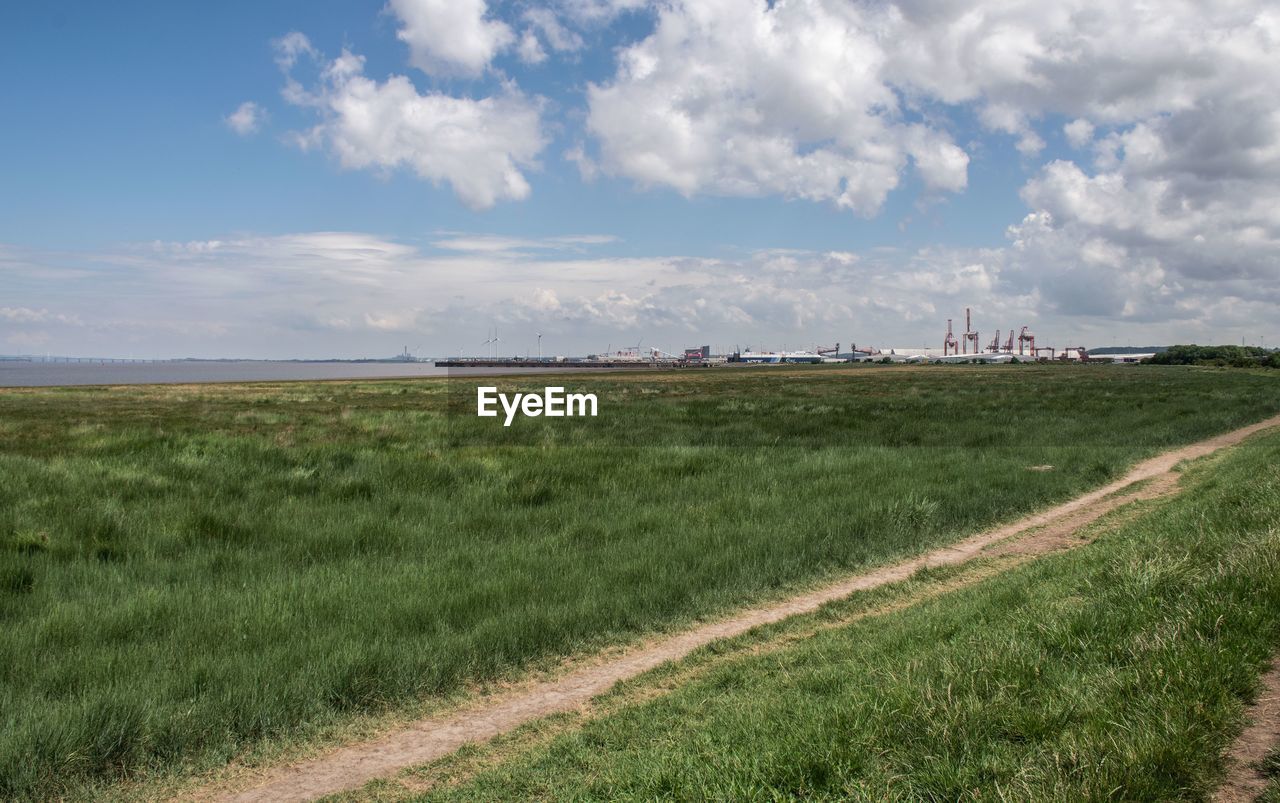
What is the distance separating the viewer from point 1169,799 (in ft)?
12.3

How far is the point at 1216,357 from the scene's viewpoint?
156 m

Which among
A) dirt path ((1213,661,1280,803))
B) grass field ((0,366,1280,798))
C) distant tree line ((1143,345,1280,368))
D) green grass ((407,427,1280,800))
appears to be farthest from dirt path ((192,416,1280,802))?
distant tree line ((1143,345,1280,368))

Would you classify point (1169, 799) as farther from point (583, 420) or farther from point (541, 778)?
point (583, 420)

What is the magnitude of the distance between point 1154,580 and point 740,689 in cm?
393

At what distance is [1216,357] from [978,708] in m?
190

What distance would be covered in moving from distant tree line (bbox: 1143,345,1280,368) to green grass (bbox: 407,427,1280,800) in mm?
153924

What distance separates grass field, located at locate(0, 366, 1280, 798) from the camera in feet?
20.2

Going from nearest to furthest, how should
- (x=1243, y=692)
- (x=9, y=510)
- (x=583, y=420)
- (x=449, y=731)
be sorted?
(x=1243, y=692), (x=449, y=731), (x=9, y=510), (x=583, y=420)

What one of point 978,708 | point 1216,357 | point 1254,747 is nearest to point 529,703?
point 978,708

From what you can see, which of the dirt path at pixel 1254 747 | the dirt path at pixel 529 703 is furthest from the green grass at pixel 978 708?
the dirt path at pixel 529 703

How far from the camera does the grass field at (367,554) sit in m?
6.15

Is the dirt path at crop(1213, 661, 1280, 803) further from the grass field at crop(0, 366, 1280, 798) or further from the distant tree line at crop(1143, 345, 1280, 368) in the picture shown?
the distant tree line at crop(1143, 345, 1280, 368)

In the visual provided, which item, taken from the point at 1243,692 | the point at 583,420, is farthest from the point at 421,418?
the point at 1243,692

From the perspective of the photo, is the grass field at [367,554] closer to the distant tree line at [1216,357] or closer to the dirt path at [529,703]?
the dirt path at [529,703]
